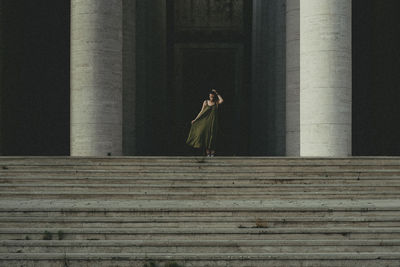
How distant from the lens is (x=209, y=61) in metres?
22.2

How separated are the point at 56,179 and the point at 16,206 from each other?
1.95 metres

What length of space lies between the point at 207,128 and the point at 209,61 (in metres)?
11.0

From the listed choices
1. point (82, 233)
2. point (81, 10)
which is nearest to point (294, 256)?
point (82, 233)

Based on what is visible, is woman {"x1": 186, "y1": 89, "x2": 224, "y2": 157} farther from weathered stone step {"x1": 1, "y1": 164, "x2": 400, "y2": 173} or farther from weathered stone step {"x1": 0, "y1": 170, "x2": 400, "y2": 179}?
weathered stone step {"x1": 0, "y1": 170, "x2": 400, "y2": 179}

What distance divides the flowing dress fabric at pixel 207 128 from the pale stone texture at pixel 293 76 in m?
3.28

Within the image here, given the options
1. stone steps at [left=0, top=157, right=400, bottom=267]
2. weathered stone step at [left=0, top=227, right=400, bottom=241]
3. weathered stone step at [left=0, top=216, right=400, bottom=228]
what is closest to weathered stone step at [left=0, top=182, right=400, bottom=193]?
stone steps at [left=0, top=157, right=400, bottom=267]

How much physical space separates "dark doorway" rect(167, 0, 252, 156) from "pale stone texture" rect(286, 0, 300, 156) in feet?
26.5

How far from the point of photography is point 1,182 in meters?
9.06

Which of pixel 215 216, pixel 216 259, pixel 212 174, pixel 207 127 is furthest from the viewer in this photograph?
pixel 207 127

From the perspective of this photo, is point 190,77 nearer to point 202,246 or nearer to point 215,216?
point 215,216

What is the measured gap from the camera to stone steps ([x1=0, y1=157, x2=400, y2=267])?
6004mm

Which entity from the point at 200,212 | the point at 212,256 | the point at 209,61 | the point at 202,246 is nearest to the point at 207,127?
the point at 200,212

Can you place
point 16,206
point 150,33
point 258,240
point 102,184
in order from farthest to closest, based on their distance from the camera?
point 150,33
point 102,184
point 16,206
point 258,240

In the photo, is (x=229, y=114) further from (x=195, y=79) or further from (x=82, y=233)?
(x=82, y=233)
